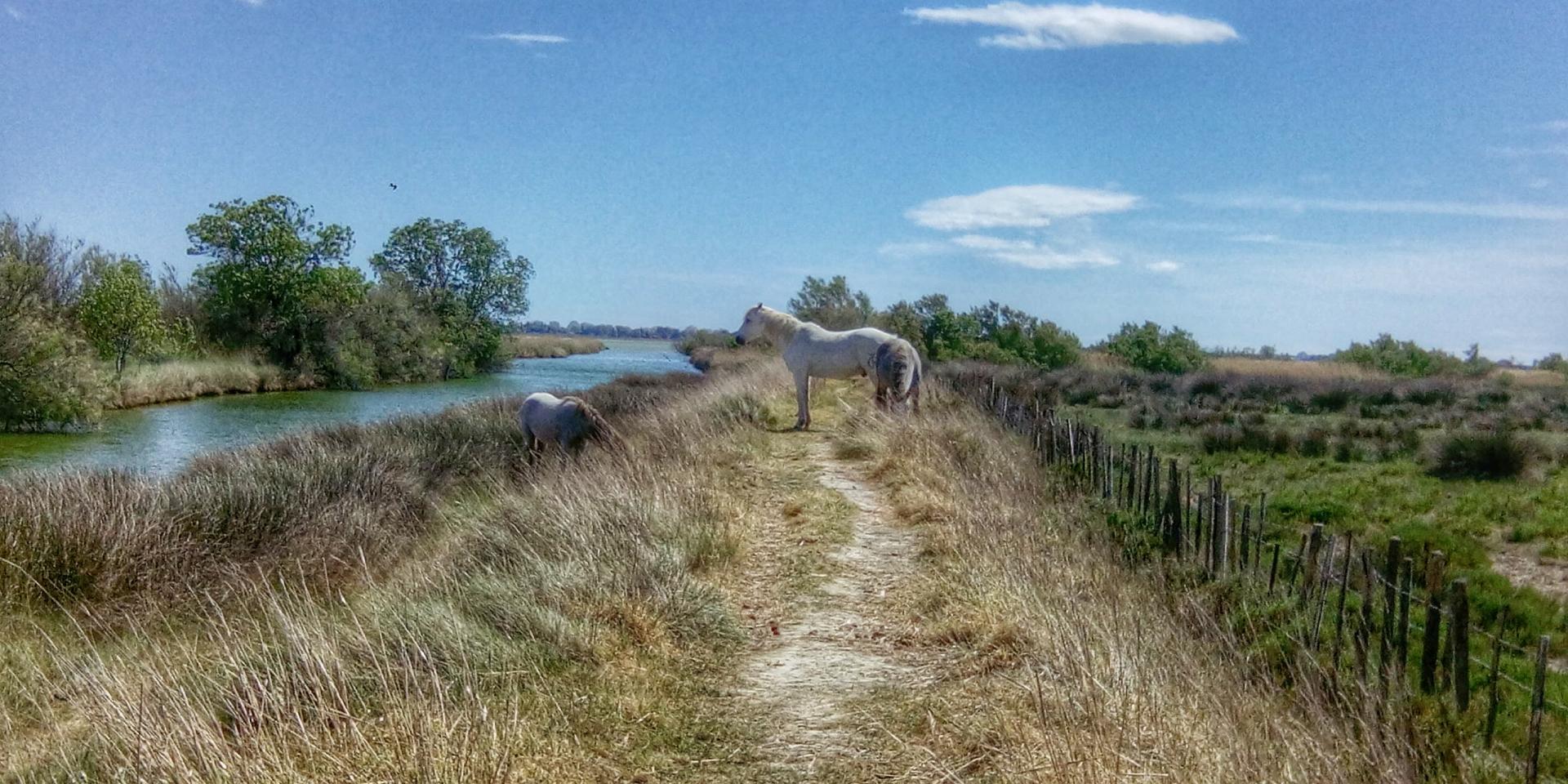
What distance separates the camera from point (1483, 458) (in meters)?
18.5

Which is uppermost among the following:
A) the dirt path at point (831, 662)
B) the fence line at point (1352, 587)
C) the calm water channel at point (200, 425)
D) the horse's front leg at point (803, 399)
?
the horse's front leg at point (803, 399)

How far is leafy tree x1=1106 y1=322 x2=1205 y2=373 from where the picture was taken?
51719 mm

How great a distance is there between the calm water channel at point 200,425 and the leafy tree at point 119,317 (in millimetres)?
2116

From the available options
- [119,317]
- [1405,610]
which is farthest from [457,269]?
[1405,610]

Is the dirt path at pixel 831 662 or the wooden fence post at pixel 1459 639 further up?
the wooden fence post at pixel 1459 639

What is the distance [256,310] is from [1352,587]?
43.6m

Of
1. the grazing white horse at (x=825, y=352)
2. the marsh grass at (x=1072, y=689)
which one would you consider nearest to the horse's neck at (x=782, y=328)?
the grazing white horse at (x=825, y=352)

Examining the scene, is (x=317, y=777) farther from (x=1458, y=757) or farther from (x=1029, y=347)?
(x=1029, y=347)

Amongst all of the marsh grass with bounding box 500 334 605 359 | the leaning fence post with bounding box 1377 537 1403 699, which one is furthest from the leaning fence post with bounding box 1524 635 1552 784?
the marsh grass with bounding box 500 334 605 359

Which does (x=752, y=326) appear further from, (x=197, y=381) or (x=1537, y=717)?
(x=197, y=381)

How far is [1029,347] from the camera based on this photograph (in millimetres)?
49469

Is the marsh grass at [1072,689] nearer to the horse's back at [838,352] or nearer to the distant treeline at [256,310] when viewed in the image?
the horse's back at [838,352]

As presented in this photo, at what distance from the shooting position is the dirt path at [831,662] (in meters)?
4.64

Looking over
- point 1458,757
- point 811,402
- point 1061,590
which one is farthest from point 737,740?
point 811,402
